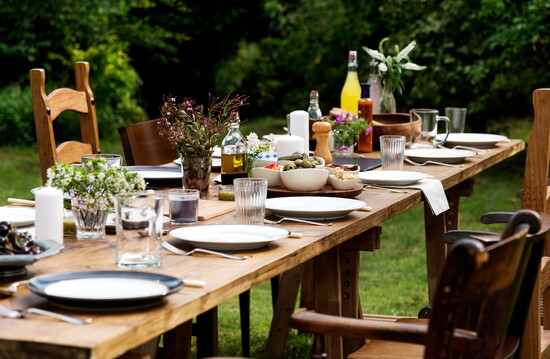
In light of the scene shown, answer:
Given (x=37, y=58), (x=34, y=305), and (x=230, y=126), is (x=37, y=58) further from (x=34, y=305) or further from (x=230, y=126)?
(x=34, y=305)

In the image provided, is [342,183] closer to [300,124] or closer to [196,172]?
[196,172]

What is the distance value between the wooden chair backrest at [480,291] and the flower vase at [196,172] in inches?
44.9

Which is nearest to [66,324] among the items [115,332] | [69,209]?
[115,332]

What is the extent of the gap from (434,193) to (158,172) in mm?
1007

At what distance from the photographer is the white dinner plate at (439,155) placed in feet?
12.6

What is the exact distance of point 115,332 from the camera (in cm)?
158

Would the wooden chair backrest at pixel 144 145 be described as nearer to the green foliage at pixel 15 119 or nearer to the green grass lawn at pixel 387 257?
the green grass lawn at pixel 387 257

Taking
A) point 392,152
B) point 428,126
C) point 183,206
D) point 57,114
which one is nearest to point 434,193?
point 392,152

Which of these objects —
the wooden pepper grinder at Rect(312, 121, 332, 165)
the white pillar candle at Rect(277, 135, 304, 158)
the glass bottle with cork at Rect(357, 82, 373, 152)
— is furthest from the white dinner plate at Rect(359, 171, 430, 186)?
the glass bottle with cork at Rect(357, 82, 373, 152)

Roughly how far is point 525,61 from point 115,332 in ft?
25.7

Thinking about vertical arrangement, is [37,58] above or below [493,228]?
above

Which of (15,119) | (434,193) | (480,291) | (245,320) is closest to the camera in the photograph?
(480,291)

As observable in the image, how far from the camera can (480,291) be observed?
168 centimetres

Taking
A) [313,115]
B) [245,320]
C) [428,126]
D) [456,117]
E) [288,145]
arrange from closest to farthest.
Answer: [288,145] < [245,320] < [313,115] < [428,126] < [456,117]
